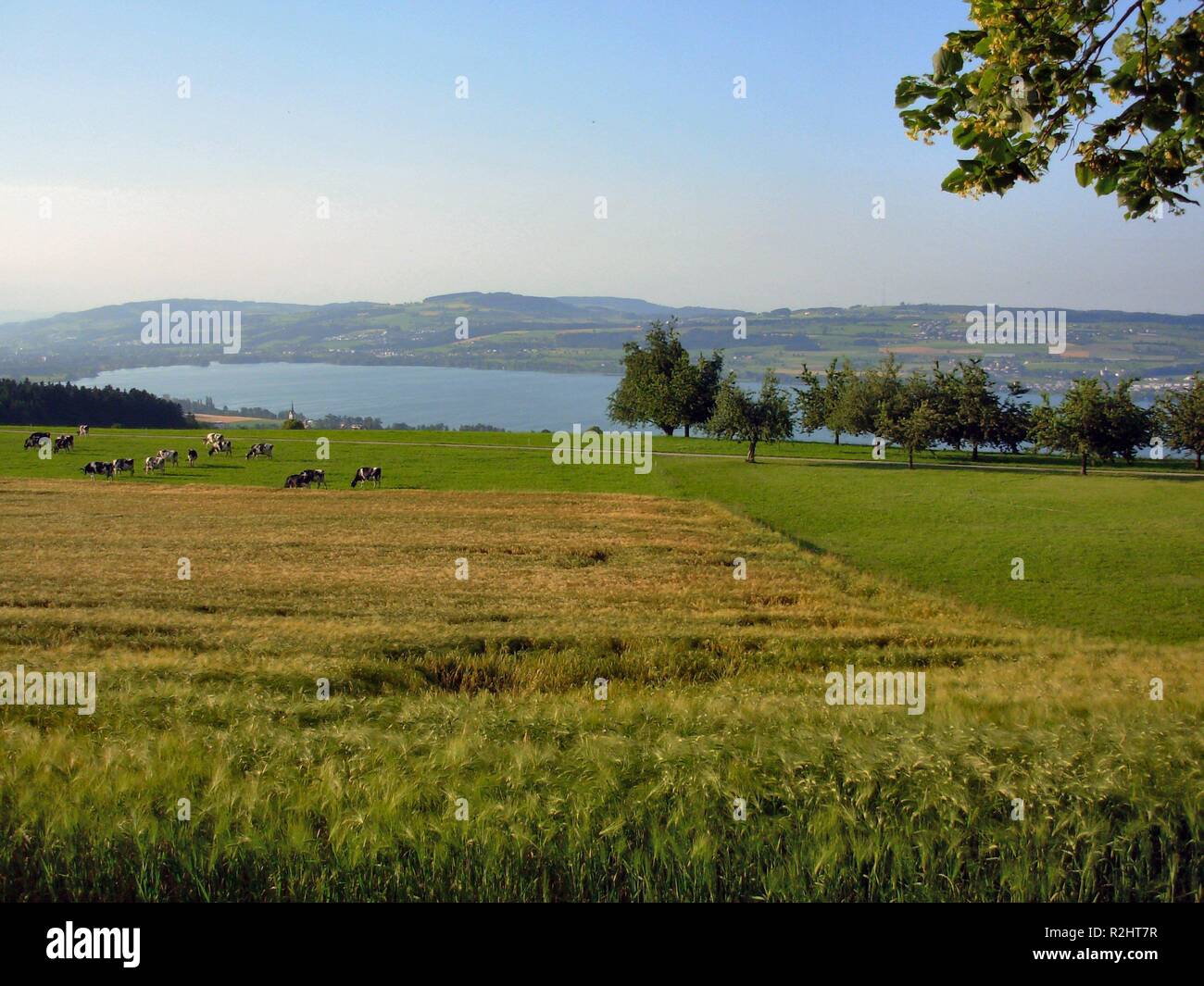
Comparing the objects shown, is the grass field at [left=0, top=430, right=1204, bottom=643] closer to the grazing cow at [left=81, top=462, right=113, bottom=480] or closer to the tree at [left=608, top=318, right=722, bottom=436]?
the grazing cow at [left=81, top=462, right=113, bottom=480]

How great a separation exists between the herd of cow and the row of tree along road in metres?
28.6

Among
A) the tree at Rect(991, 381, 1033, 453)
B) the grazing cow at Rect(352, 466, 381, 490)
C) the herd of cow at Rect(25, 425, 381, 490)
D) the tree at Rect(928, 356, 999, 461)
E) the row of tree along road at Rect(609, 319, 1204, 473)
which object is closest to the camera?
the herd of cow at Rect(25, 425, 381, 490)

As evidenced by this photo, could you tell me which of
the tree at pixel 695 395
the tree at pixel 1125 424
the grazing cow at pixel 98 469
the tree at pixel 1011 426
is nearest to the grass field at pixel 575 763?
the grazing cow at pixel 98 469

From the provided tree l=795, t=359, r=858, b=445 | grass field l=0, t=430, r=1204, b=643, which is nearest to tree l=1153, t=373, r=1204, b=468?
grass field l=0, t=430, r=1204, b=643

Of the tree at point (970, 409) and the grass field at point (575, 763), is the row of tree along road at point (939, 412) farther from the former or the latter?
the grass field at point (575, 763)

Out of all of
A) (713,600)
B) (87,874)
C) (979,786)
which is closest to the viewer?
(87,874)

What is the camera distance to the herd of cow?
50.8 metres

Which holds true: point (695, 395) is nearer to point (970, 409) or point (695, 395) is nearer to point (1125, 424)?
point (970, 409)

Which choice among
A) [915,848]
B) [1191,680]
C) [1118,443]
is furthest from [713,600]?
[1118,443]

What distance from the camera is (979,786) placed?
636 cm

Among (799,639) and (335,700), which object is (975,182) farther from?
(799,639)

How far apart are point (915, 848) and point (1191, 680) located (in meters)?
9.66

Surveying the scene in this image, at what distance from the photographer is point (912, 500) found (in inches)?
1836

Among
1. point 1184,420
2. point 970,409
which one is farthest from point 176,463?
point 1184,420
